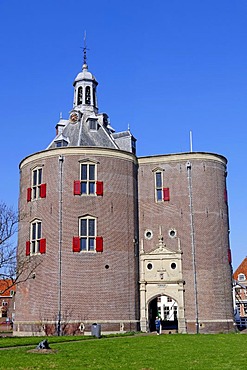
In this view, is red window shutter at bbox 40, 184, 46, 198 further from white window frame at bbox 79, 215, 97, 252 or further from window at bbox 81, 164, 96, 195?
white window frame at bbox 79, 215, 97, 252

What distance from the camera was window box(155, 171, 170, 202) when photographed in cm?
3475

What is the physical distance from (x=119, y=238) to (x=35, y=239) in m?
6.00

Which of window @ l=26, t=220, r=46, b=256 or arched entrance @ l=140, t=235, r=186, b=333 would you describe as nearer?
arched entrance @ l=140, t=235, r=186, b=333

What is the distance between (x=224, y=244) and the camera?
3394 centimetres

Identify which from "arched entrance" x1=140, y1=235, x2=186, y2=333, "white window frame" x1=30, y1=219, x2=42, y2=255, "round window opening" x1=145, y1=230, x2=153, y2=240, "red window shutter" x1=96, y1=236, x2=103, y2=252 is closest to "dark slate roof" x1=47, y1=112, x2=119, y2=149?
"white window frame" x1=30, y1=219, x2=42, y2=255

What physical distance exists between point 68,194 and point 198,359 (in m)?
19.1

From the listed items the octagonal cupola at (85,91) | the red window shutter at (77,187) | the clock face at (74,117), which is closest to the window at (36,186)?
the red window shutter at (77,187)

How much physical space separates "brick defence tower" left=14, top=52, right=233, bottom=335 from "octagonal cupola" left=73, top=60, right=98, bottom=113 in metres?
5.07

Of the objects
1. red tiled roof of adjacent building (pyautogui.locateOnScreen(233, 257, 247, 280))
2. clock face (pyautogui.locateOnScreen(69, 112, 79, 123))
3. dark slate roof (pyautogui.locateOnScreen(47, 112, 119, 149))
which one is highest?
clock face (pyautogui.locateOnScreen(69, 112, 79, 123))

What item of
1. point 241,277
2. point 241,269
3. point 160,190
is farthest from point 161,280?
point 241,269

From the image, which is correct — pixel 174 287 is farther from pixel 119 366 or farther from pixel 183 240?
pixel 119 366

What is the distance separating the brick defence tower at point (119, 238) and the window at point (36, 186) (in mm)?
85

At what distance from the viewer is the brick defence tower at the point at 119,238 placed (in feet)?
102

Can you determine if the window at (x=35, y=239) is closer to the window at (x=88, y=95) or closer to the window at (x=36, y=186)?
the window at (x=36, y=186)
